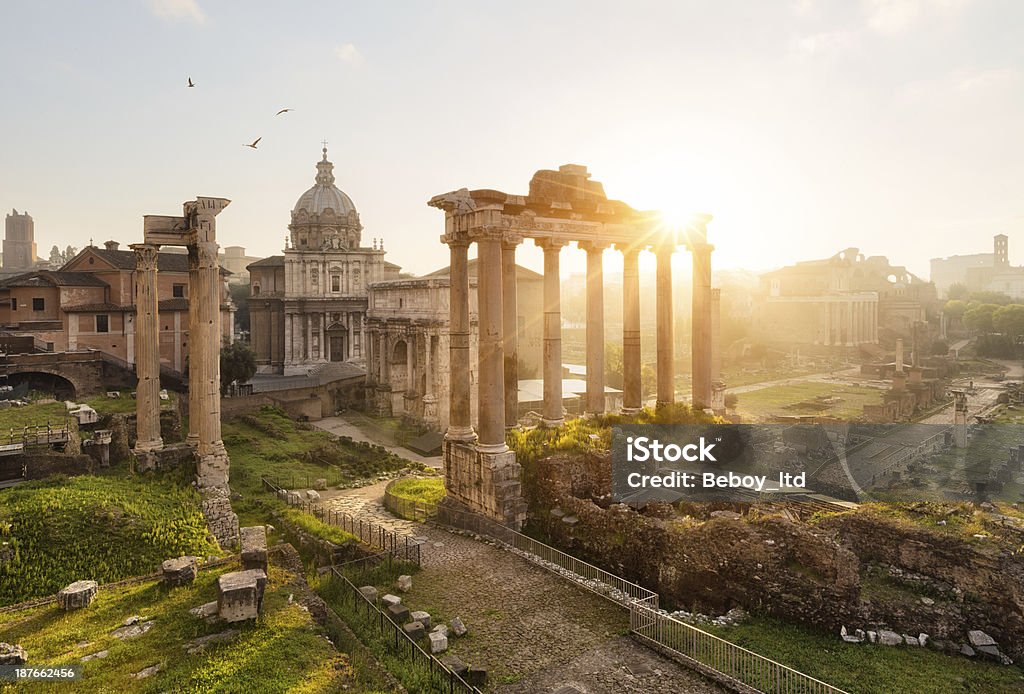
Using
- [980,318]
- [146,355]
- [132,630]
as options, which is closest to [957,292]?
[980,318]

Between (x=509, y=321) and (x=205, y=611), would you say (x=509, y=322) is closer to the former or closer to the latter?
(x=509, y=321)

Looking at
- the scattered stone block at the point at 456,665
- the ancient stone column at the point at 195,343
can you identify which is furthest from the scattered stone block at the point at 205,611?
the ancient stone column at the point at 195,343

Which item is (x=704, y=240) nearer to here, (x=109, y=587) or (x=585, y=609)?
(x=585, y=609)

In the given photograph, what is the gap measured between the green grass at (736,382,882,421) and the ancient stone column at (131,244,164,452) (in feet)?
113

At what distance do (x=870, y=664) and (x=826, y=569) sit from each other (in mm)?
1691

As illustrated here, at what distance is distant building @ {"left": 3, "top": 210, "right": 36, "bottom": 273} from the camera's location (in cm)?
11344

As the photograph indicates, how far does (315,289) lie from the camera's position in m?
54.2

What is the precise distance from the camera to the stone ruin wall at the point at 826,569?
36.4 feet

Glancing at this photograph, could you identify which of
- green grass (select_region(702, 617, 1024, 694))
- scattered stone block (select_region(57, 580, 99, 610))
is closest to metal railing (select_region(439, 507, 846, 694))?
green grass (select_region(702, 617, 1024, 694))

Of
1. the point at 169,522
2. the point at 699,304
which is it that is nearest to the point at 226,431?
the point at 169,522

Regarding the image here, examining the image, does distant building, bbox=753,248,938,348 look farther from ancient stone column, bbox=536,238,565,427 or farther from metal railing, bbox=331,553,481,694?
metal railing, bbox=331,553,481,694

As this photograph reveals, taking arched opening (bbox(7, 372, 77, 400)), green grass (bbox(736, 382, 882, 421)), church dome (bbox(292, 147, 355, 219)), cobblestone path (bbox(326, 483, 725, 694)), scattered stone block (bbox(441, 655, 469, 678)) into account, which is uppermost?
church dome (bbox(292, 147, 355, 219))

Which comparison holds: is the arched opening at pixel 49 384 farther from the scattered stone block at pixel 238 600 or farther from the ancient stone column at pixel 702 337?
the ancient stone column at pixel 702 337

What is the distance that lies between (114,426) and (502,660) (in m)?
18.3
